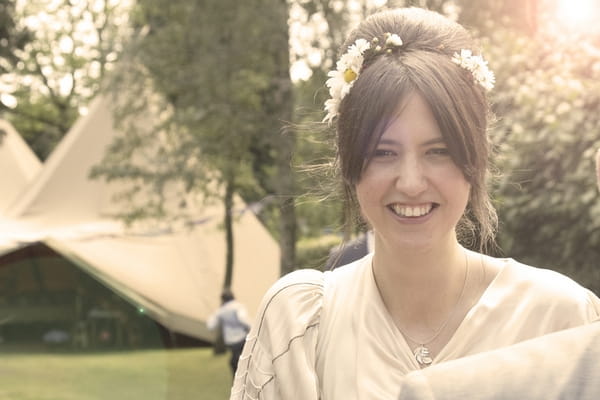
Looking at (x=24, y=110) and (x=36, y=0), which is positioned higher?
(x=36, y=0)

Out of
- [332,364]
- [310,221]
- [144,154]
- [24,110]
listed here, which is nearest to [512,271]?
[332,364]

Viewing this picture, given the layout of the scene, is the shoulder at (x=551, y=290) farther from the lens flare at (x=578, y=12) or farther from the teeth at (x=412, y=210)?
the lens flare at (x=578, y=12)

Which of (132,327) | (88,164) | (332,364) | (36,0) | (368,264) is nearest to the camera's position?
(332,364)

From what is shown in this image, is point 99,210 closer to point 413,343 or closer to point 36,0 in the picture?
point 413,343

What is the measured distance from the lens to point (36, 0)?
3183 cm

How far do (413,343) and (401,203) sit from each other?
0.36 m

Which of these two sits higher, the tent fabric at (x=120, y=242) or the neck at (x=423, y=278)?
the neck at (x=423, y=278)

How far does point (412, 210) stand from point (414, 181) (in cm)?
7

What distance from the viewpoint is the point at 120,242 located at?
1630 cm

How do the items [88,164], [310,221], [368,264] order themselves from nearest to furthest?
1. [368,264]
2. [310,221]
3. [88,164]

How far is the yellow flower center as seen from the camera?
92.7 inches

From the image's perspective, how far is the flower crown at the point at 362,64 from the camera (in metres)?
2.32

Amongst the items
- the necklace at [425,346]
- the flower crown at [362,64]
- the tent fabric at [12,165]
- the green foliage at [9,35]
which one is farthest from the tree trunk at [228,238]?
the necklace at [425,346]

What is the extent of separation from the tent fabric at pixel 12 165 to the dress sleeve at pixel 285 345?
15.8 meters
